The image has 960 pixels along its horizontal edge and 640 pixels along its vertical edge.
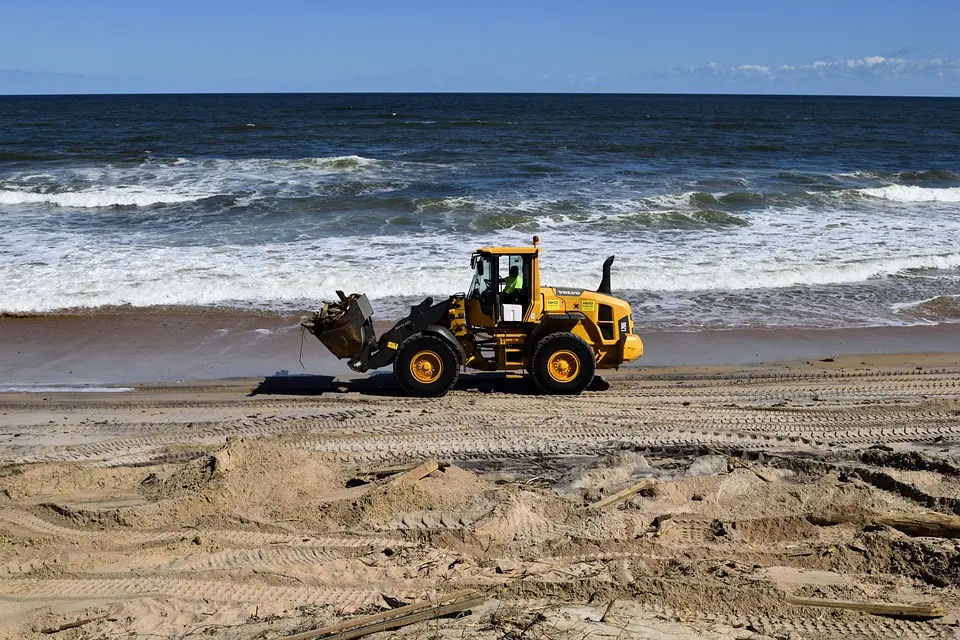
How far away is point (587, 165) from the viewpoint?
3381 cm

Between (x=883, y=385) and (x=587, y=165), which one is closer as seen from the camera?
(x=883, y=385)

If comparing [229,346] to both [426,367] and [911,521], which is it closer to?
[426,367]

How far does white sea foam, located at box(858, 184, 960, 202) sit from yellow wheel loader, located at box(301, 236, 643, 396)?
1988cm

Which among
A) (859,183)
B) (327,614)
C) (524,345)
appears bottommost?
(327,614)

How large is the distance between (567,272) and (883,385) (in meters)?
7.41

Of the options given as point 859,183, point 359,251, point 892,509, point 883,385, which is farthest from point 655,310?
point 859,183

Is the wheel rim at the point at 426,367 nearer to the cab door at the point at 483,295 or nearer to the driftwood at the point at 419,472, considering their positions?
the cab door at the point at 483,295

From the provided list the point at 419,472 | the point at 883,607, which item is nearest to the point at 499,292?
the point at 419,472

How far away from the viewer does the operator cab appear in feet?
34.9

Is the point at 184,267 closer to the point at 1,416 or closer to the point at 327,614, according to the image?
the point at 1,416

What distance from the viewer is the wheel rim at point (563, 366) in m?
10.8

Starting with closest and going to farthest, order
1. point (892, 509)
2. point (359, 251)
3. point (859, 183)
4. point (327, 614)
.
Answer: point (327, 614) → point (892, 509) → point (359, 251) → point (859, 183)

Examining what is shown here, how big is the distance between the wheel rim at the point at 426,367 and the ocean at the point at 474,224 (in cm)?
449

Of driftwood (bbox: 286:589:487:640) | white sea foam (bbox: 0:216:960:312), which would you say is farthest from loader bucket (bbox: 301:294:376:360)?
driftwood (bbox: 286:589:487:640)
